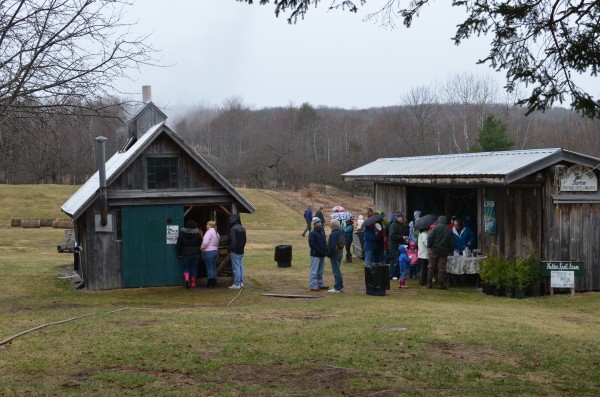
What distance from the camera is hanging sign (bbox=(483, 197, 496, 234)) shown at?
19078mm

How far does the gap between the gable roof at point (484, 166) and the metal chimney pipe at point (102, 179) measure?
837 centimetres

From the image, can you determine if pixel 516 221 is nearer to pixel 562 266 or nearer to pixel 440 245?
pixel 562 266

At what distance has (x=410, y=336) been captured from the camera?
11.2 meters

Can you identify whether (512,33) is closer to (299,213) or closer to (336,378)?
(336,378)

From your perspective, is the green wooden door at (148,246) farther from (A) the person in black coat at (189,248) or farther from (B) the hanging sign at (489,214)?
(B) the hanging sign at (489,214)

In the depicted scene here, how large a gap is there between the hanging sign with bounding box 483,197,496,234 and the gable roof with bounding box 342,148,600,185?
0.94m

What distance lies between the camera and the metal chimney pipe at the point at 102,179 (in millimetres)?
17875

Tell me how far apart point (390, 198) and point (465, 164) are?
5.44 m

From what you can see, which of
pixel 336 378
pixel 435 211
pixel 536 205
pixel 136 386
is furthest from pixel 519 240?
pixel 136 386

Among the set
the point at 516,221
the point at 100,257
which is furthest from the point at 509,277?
the point at 100,257

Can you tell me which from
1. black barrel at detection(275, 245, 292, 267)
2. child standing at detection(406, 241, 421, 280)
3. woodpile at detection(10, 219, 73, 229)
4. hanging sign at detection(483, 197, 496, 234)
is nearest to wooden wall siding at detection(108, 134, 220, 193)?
black barrel at detection(275, 245, 292, 267)

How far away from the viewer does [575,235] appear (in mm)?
17891

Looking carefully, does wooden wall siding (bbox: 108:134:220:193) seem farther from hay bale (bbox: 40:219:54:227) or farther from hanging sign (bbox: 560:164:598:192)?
hay bale (bbox: 40:219:54:227)

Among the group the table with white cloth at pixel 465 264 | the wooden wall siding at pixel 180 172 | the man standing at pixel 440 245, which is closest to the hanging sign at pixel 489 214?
the table with white cloth at pixel 465 264
